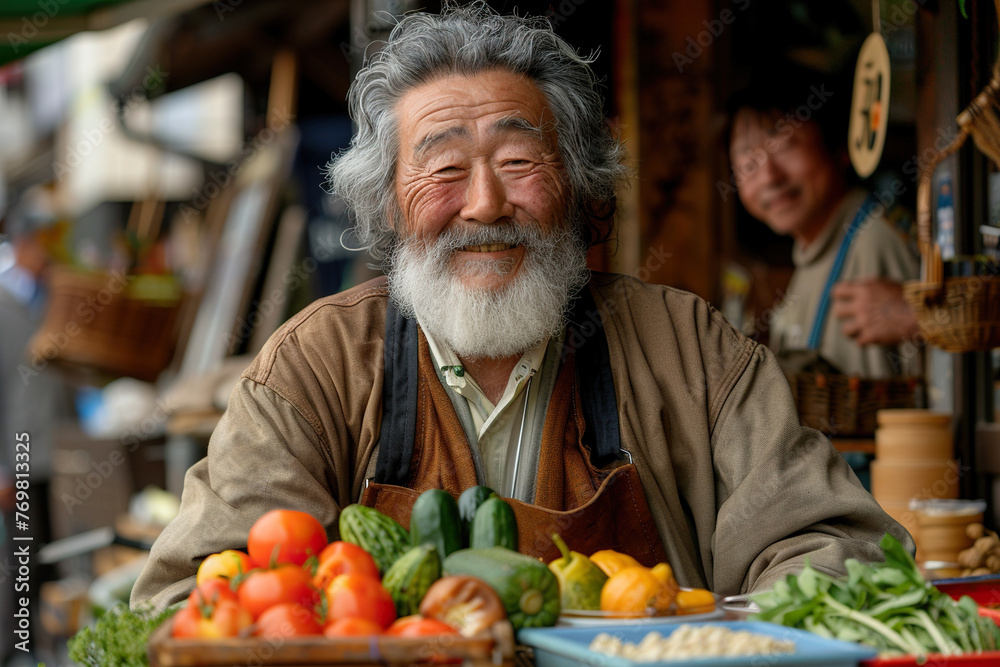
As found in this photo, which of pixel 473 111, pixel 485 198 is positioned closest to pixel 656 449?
pixel 485 198

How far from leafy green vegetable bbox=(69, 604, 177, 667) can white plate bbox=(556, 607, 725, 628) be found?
29.7 inches

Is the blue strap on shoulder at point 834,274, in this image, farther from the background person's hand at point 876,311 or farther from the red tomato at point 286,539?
the red tomato at point 286,539

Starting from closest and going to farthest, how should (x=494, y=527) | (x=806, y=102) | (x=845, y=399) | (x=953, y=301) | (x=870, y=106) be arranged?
(x=494, y=527) → (x=953, y=301) → (x=845, y=399) → (x=870, y=106) → (x=806, y=102)

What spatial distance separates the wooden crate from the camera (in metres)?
1.41

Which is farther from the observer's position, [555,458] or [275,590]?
[555,458]

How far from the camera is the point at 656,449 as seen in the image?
2637 mm

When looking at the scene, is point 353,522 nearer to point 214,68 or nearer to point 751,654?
point 751,654

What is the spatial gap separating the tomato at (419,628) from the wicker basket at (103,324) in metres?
4.21

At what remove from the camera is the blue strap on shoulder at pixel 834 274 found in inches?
210

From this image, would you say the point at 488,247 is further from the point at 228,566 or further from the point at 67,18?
the point at 67,18

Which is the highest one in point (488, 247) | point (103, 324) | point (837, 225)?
point (837, 225)

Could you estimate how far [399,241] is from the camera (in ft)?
9.76

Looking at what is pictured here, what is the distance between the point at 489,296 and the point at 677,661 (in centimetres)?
147

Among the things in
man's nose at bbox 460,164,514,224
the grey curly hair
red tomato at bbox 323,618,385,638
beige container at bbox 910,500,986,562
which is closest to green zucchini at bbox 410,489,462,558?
red tomato at bbox 323,618,385,638
